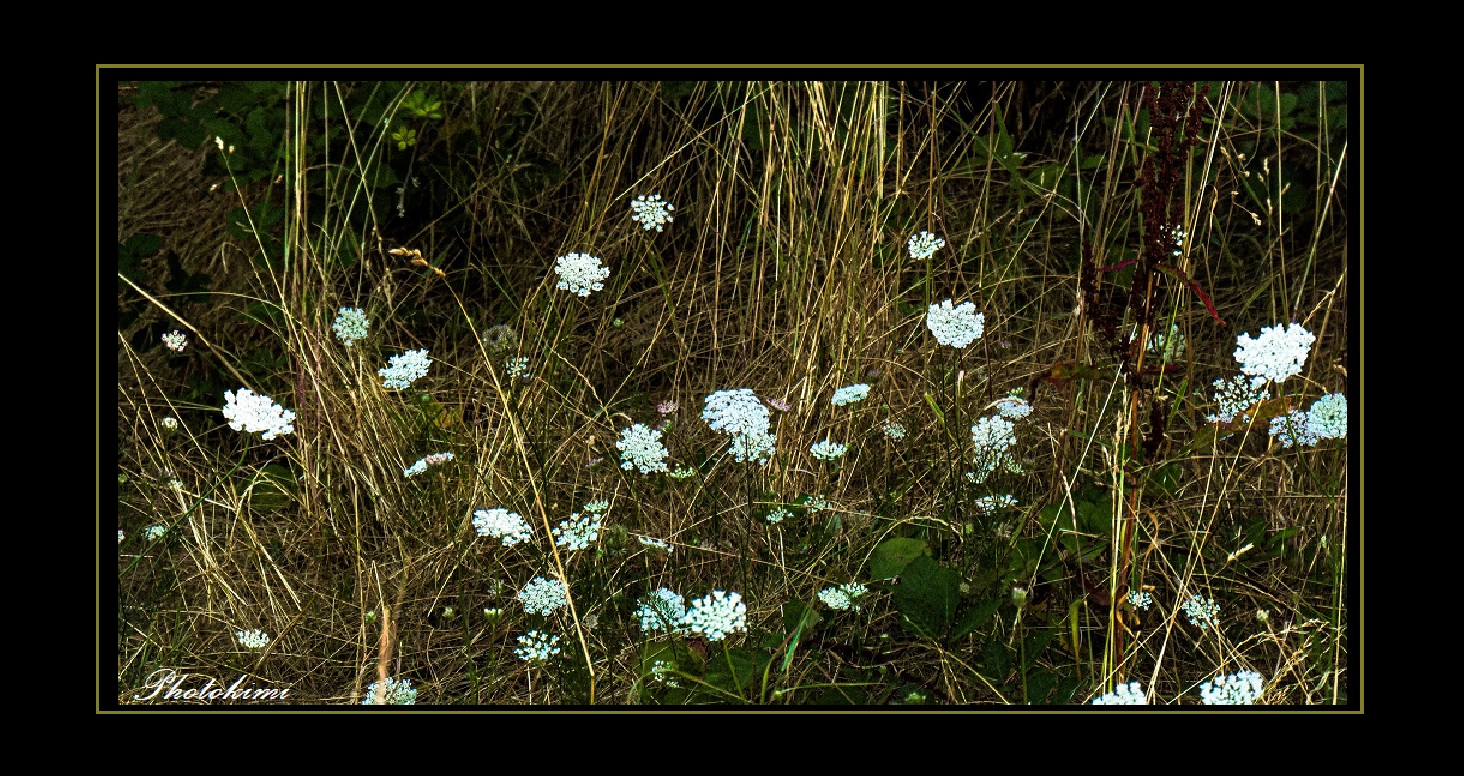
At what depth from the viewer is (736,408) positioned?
1819 millimetres

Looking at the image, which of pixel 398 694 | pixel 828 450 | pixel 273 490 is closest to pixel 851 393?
pixel 828 450

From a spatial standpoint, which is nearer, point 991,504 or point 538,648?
point 538,648

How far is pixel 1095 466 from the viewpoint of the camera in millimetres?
2131

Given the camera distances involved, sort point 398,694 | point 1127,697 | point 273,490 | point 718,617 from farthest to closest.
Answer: point 273,490
point 398,694
point 718,617
point 1127,697

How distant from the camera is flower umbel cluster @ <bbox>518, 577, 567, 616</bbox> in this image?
5.65ft

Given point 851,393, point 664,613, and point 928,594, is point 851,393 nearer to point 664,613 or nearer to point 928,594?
point 928,594

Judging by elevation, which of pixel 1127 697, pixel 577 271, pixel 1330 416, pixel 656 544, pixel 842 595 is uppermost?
pixel 577 271

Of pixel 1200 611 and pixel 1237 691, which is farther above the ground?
pixel 1200 611

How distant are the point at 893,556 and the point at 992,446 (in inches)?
12.1

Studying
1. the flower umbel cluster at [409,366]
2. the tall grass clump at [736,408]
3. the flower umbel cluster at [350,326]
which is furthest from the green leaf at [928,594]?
the flower umbel cluster at [350,326]

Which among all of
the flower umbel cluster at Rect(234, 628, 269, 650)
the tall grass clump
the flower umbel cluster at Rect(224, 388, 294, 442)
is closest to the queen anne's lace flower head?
the tall grass clump

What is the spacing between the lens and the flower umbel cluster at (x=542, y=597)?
172cm

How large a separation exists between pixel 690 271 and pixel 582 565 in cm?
99
